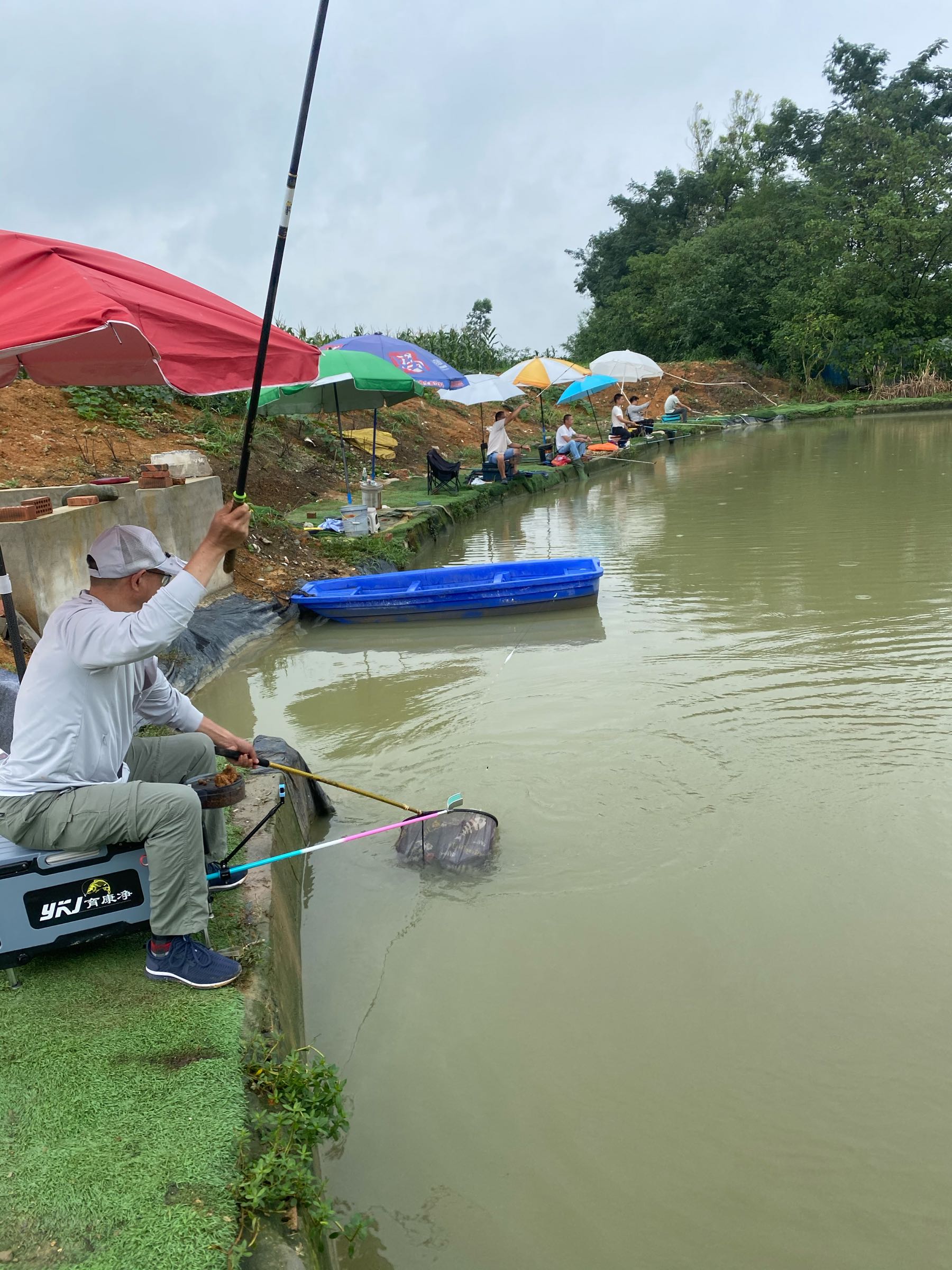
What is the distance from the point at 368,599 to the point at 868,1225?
7.20m

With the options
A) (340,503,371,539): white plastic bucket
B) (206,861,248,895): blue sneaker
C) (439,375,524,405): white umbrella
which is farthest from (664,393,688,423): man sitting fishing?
(206,861,248,895): blue sneaker

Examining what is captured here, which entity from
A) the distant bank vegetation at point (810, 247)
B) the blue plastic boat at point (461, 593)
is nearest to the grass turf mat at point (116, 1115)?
the blue plastic boat at point (461, 593)

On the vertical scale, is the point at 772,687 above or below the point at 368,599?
below

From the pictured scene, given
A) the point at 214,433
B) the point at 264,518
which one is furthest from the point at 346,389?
the point at 214,433

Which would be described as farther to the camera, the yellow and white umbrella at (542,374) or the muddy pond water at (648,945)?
the yellow and white umbrella at (542,374)

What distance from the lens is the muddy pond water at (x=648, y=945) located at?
271 centimetres

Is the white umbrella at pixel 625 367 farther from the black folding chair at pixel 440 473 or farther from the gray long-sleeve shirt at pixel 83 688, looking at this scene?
the gray long-sleeve shirt at pixel 83 688

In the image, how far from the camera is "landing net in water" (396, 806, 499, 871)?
14.9 feet

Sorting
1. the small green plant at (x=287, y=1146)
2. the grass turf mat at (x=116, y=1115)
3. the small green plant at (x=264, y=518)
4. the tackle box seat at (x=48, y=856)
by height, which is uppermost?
the small green plant at (x=264, y=518)

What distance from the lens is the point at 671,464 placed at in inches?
854

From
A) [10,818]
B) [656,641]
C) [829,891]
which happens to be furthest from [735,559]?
[10,818]

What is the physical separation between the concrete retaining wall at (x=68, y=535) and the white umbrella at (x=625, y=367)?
15.6m

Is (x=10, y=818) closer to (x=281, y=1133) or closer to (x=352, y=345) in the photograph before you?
(x=281, y=1133)

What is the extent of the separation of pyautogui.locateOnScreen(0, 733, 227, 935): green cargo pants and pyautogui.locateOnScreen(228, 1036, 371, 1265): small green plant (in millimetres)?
484
